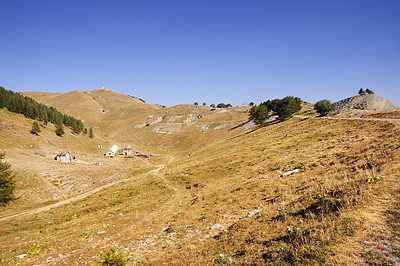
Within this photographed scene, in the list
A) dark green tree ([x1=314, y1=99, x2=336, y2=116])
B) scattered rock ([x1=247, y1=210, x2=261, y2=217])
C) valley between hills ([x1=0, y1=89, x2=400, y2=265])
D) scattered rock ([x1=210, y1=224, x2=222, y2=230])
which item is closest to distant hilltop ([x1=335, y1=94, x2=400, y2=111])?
dark green tree ([x1=314, y1=99, x2=336, y2=116])

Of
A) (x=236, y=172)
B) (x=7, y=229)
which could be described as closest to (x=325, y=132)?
(x=236, y=172)

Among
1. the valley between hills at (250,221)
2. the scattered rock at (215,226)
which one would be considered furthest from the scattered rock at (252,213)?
the scattered rock at (215,226)

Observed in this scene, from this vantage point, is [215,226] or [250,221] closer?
[250,221]

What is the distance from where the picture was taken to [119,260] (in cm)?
1089

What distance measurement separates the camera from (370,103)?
67812 millimetres

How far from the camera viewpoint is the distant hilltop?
214ft

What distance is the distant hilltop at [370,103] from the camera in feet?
214

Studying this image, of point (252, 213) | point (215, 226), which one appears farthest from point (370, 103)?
point (215, 226)

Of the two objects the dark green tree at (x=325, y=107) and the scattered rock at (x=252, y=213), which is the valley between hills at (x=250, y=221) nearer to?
the scattered rock at (x=252, y=213)

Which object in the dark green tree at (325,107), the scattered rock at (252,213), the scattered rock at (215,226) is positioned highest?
the dark green tree at (325,107)

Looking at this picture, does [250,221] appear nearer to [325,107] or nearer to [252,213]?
[252,213]

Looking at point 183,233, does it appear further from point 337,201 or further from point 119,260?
point 337,201

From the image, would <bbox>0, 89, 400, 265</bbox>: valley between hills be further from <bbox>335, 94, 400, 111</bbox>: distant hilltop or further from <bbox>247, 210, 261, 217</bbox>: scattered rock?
<bbox>335, 94, 400, 111</bbox>: distant hilltop

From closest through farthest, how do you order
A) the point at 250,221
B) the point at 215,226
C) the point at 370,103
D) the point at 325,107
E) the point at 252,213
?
the point at 250,221
the point at 215,226
the point at 252,213
the point at 370,103
the point at 325,107
